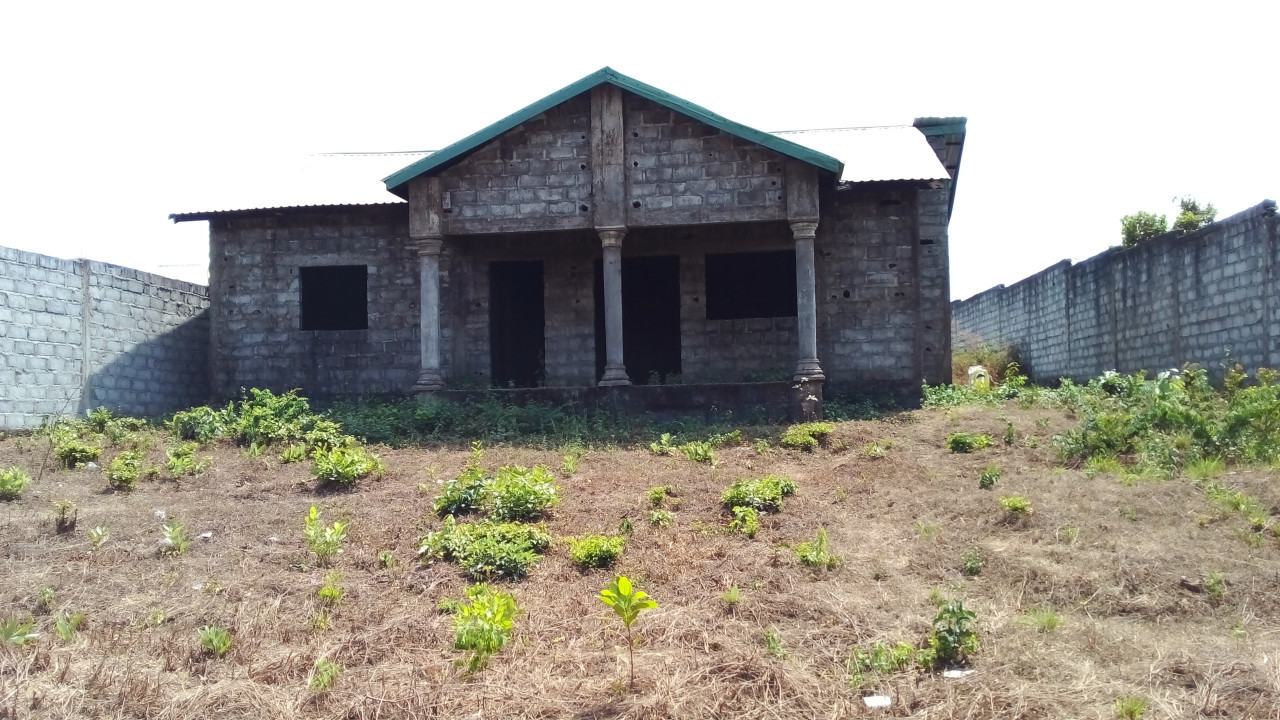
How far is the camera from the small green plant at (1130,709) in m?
5.36

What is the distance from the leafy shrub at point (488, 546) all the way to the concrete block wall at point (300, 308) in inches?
302

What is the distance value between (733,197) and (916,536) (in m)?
6.85

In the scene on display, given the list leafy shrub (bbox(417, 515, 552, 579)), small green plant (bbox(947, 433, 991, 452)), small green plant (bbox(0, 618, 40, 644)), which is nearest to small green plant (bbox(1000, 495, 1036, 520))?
small green plant (bbox(947, 433, 991, 452))

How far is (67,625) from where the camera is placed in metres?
6.83

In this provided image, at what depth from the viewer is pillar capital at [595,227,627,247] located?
1411 cm

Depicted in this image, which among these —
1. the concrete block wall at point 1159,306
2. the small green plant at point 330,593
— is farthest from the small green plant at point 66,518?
the concrete block wall at point 1159,306

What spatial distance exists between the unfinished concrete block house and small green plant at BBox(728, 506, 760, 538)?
17.2ft

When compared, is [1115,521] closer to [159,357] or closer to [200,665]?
[200,665]

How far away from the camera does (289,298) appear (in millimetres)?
15938

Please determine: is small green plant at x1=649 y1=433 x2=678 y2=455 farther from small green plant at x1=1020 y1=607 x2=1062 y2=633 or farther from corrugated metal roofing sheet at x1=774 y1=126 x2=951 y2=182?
small green plant at x1=1020 y1=607 x2=1062 y2=633

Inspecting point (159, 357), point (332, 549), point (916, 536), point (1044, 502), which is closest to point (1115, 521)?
point (1044, 502)

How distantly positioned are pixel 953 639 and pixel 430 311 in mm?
10011

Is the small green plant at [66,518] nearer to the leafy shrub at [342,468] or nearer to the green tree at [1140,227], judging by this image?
the leafy shrub at [342,468]

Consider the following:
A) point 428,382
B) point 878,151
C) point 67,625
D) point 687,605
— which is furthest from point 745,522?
point 878,151
